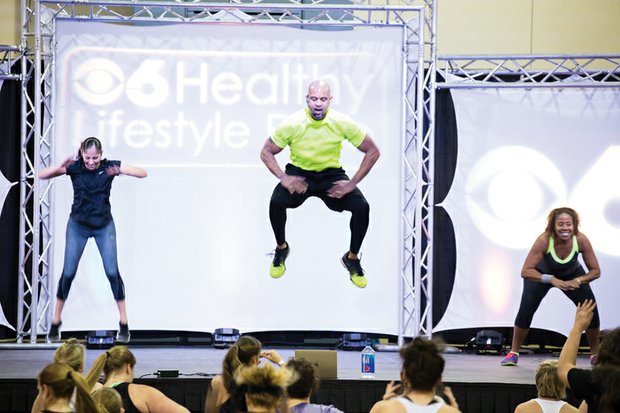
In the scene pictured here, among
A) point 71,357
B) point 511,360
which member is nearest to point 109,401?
point 71,357

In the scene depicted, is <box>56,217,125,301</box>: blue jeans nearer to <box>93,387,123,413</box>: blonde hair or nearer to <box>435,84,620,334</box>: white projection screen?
<box>435,84,620,334</box>: white projection screen

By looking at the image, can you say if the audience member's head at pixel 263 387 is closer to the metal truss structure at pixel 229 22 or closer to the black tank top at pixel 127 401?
the black tank top at pixel 127 401

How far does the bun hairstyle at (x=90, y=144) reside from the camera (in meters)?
9.95

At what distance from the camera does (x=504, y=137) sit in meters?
10.2

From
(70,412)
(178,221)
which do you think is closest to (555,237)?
(178,221)

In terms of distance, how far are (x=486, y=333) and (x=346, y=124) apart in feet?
8.20

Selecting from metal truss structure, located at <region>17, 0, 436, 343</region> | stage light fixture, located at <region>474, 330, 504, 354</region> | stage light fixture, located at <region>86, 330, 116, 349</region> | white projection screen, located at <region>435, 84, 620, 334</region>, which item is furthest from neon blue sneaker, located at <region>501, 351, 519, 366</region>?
stage light fixture, located at <region>86, 330, 116, 349</region>

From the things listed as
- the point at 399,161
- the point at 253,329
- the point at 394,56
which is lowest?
the point at 253,329

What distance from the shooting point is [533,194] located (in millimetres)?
10164

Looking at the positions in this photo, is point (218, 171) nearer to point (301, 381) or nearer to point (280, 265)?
point (280, 265)

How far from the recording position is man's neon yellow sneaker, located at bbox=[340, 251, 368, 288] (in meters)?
10.0

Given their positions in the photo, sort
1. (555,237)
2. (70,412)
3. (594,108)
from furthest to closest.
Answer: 1. (594,108)
2. (555,237)
3. (70,412)

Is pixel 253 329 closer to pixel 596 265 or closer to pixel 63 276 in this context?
pixel 63 276

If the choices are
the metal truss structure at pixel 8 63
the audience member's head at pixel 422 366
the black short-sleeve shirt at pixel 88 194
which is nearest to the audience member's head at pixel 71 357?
the audience member's head at pixel 422 366
